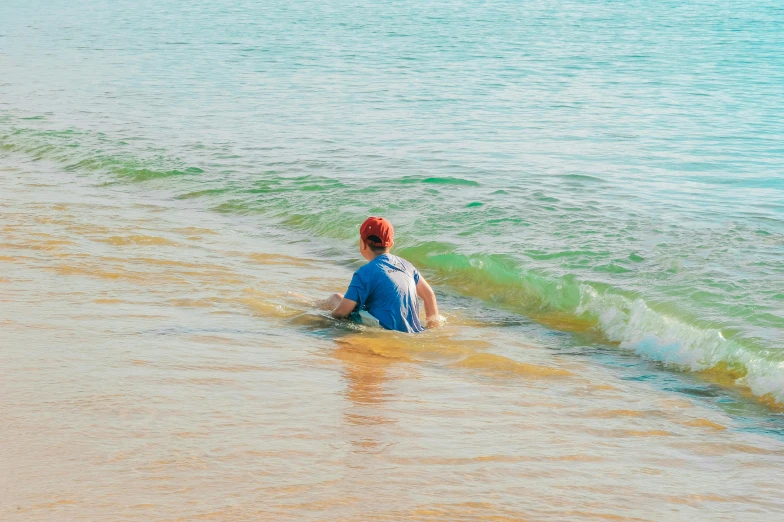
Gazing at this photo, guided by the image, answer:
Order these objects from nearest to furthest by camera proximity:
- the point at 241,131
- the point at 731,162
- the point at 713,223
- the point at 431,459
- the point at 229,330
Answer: the point at 431,459
the point at 229,330
the point at 713,223
the point at 731,162
the point at 241,131

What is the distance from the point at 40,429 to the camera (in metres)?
4.36

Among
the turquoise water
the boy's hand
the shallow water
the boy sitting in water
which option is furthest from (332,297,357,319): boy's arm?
the turquoise water

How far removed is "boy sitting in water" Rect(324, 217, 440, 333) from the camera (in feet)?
21.9

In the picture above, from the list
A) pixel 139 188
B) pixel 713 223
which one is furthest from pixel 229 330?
pixel 139 188

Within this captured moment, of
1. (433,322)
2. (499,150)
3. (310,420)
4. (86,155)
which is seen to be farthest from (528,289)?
(86,155)

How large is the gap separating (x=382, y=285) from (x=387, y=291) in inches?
2.3

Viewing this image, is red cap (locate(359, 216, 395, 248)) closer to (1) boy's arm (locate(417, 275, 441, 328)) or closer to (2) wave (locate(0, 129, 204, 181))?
(1) boy's arm (locate(417, 275, 441, 328))

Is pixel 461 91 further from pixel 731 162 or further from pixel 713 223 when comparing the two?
pixel 713 223

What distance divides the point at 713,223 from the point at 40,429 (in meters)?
8.17

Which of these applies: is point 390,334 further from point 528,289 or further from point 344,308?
point 528,289

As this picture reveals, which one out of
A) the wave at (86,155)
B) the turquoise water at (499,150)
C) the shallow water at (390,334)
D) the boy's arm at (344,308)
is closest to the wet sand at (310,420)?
the shallow water at (390,334)

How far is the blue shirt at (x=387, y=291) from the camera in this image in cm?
666

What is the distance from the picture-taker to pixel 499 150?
15055mm

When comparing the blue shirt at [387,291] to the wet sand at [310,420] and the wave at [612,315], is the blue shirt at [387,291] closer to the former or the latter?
the wet sand at [310,420]
